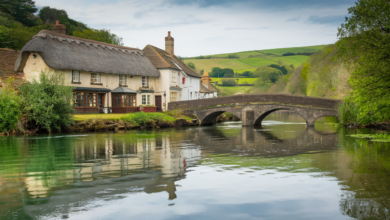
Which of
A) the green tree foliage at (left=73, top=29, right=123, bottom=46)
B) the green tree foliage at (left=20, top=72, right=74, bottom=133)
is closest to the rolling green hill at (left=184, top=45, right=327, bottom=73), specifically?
the green tree foliage at (left=73, top=29, right=123, bottom=46)

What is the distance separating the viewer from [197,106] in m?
34.8

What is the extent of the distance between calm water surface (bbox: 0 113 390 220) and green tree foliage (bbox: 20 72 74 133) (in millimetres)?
10589

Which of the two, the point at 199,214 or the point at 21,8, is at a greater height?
the point at 21,8

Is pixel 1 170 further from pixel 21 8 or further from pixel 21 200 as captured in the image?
pixel 21 8

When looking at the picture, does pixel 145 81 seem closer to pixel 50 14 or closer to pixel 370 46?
pixel 370 46

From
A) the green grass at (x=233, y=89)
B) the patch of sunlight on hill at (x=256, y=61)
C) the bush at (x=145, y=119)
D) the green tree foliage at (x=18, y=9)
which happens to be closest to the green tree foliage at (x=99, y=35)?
the green tree foliage at (x=18, y=9)

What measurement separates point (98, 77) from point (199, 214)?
29.2 metres

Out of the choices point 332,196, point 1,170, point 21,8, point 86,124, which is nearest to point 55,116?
point 86,124

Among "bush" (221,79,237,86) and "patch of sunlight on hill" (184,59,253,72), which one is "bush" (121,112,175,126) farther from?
"patch of sunlight on hill" (184,59,253,72)

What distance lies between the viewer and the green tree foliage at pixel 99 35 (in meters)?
49.2

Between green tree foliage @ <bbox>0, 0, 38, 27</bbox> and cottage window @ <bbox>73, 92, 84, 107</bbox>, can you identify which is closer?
cottage window @ <bbox>73, 92, 84, 107</bbox>

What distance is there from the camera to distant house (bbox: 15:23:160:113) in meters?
29.3

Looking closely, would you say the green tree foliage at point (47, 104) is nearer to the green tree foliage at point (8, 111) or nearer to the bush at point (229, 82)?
the green tree foliage at point (8, 111)

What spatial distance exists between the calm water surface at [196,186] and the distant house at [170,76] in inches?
1076
